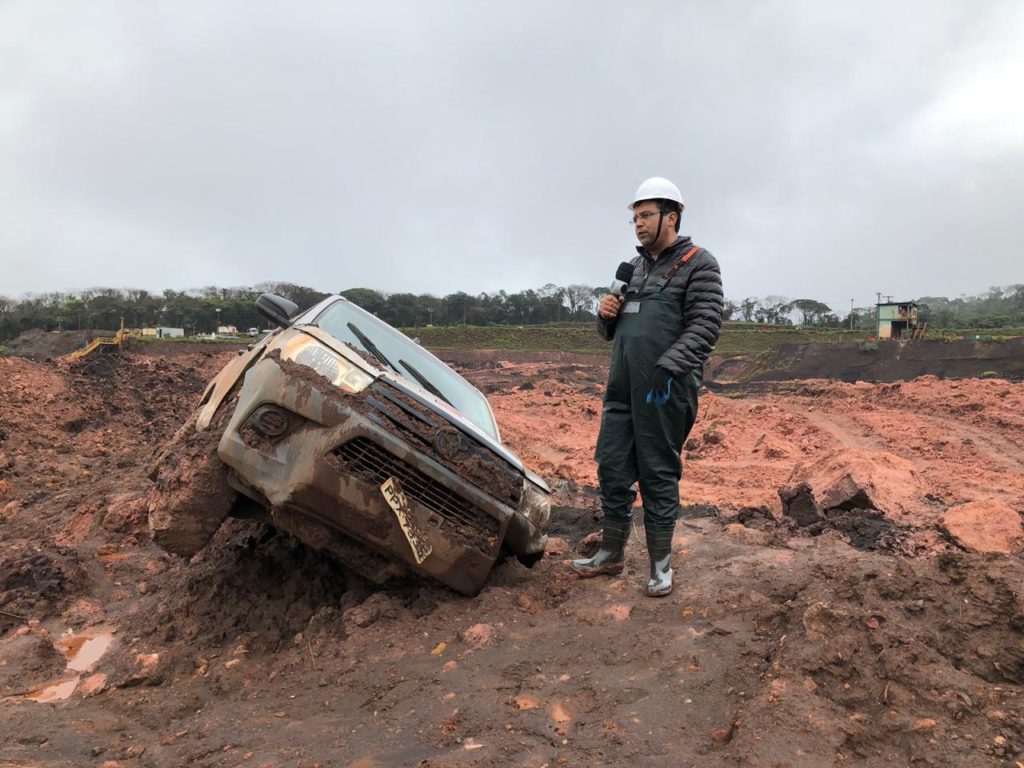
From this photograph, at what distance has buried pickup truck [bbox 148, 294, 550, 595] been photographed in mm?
3123

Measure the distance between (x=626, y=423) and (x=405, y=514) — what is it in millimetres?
1346

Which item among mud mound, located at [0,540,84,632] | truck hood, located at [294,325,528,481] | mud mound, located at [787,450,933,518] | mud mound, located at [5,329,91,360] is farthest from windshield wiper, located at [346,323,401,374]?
mud mound, located at [5,329,91,360]

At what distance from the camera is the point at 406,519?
316 centimetres

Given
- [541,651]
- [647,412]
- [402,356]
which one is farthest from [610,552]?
[402,356]

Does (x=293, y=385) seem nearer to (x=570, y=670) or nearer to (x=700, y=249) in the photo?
(x=570, y=670)

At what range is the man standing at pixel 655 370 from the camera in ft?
11.7

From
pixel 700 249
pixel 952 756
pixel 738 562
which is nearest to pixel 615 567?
pixel 738 562

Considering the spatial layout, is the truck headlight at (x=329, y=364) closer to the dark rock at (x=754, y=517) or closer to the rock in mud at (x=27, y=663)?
the rock in mud at (x=27, y=663)

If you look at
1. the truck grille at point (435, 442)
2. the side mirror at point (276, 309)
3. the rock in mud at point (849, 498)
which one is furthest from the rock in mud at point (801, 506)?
the side mirror at point (276, 309)

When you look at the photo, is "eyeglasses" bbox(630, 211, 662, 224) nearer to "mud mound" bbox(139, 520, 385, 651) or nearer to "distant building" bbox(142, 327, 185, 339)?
"mud mound" bbox(139, 520, 385, 651)

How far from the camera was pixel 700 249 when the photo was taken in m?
3.71

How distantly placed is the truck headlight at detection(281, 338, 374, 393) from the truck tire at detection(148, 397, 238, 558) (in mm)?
486

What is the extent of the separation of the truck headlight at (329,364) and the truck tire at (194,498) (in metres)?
0.49

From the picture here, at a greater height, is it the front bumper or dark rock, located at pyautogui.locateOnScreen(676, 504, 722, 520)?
the front bumper
